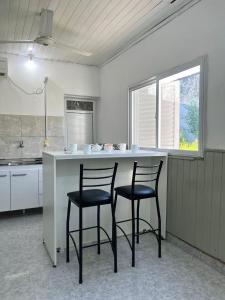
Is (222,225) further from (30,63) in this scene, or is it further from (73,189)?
(30,63)

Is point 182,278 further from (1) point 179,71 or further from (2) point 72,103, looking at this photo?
(2) point 72,103

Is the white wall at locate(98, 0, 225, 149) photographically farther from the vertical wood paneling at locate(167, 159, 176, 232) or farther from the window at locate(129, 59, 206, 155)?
the vertical wood paneling at locate(167, 159, 176, 232)

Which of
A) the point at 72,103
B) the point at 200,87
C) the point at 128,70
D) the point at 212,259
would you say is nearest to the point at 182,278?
the point at 212,259

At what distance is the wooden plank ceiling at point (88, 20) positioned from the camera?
2.58m

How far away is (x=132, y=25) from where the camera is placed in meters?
3.11

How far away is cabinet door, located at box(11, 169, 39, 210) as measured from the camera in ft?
12.2

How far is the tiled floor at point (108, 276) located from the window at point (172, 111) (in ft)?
3.99

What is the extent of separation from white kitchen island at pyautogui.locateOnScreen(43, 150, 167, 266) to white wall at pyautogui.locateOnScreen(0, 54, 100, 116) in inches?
80.1

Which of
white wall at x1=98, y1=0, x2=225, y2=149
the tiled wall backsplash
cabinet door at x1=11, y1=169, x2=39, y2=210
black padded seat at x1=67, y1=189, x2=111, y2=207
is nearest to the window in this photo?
white wall at x1=98, y1=0, x2=225, y2=149

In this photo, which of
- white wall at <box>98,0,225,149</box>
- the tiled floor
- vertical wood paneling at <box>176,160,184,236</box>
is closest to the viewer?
the tiled floor

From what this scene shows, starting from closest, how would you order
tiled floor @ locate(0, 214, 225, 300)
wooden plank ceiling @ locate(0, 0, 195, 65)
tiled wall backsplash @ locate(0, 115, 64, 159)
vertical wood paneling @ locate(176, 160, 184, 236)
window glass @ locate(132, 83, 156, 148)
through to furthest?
tiled floor @ locate(0, 214, 225, 300) < wooden plank ceiling @ locate(0, 0, 195, 65) < vertical wood paneling @ locate(176, 160, 184, 236) < window glass @ locate(132, 83, 156, 148) < tiled wall backsplash @ locate(0, 115, 64, 159)

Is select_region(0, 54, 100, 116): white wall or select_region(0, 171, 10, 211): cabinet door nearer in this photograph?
select_region(0, 171, 10, 211): cabinet door

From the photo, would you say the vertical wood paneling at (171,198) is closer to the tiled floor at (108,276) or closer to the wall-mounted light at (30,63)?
the tiled floor at (108,276)

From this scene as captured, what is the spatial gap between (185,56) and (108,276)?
249 cm
